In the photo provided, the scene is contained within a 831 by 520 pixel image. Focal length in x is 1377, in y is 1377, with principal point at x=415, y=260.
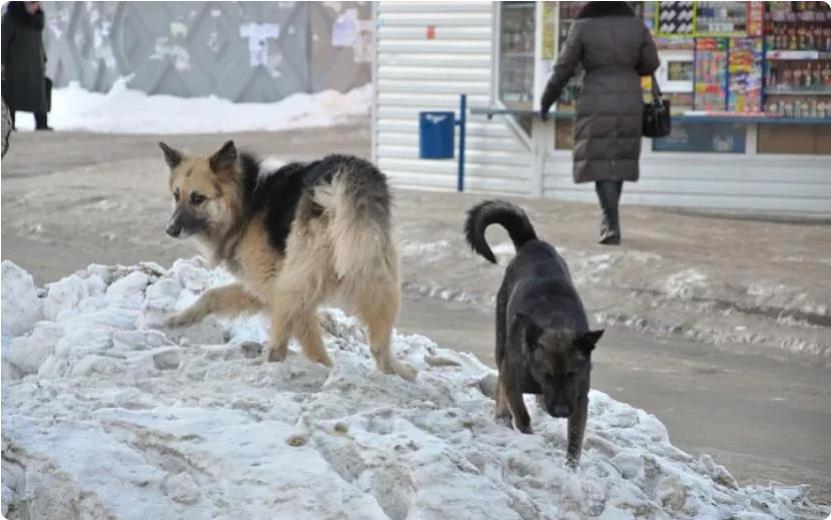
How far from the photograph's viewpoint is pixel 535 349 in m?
5.51

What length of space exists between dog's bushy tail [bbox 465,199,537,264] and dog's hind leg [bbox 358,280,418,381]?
0.48m

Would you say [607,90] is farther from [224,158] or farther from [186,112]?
[186,112]

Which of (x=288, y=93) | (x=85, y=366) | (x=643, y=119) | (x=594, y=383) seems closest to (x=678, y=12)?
(x=643, y=119)

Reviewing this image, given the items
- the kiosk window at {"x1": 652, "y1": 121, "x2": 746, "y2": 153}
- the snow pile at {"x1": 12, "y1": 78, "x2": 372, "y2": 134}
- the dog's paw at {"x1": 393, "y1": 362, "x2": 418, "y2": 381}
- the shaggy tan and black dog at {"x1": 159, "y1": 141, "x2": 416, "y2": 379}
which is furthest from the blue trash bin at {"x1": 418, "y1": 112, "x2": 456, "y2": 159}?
the snow pile at {"x1": 12, "y1": 78, "x2": 372, "y2": 134}

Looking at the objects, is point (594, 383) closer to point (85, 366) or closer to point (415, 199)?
point (85, 366)

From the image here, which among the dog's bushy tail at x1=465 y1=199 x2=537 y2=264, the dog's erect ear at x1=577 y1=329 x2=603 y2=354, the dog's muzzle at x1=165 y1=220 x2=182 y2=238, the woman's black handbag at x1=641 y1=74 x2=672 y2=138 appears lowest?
the dog's erect ear at x1=577 y1=329 x2=603 y2=354

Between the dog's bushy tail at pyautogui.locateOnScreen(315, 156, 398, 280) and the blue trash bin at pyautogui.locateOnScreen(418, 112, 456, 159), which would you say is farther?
the blue trash bin at pyautogui.locateOnScreen(418, 112, 456, 159)

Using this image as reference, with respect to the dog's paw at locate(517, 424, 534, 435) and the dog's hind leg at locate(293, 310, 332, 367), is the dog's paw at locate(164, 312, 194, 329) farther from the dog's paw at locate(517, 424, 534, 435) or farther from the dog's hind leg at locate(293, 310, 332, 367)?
the dog's paw at locate(517, 424, 534, 435)

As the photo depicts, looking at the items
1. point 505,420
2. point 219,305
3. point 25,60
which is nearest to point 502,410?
point 505,420

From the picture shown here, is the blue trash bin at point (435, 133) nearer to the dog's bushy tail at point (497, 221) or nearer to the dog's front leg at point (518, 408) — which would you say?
the dog's bushy tail at point (497, 221)

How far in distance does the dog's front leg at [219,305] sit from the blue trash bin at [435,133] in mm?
9335

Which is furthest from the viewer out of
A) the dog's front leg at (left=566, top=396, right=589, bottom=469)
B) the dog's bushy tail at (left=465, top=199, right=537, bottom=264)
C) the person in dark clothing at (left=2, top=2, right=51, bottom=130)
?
the person in dark clothing at (left=2, top=2, right=51, bottom=130)

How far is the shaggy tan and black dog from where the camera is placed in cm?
655

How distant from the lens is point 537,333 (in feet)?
18.1
